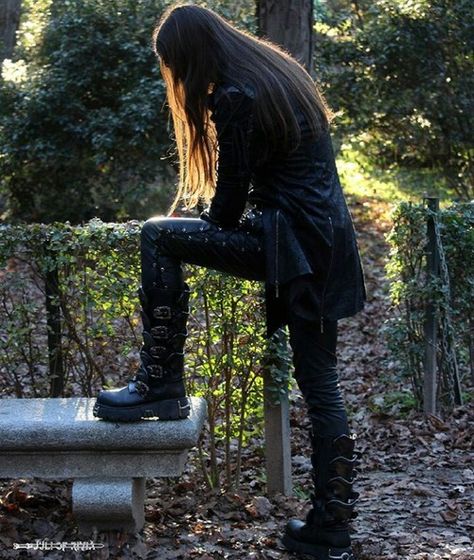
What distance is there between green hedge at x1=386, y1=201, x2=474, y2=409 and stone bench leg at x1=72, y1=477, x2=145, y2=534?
317 centimetres

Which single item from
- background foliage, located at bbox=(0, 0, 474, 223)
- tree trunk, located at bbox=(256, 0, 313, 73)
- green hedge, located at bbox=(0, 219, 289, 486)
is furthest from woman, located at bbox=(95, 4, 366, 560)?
background foliage, located at bbox=(0, 0, 474, 223)

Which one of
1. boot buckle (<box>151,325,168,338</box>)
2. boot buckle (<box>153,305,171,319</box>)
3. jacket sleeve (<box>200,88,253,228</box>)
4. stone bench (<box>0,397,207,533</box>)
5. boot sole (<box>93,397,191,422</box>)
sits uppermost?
jacket sleeve (<box>200,88,253,228</box>)

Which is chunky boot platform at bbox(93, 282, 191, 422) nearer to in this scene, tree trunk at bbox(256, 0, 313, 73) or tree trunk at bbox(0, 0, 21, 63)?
tree trunk at bbox(256, 0, 313, 73)

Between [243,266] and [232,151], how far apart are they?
0.48m

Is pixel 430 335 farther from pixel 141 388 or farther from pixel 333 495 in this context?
pixel 141 388

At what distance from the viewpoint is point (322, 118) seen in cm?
371

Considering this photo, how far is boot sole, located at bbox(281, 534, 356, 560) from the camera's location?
3.87m

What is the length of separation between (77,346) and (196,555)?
4.92ft

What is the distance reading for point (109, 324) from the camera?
4.96m

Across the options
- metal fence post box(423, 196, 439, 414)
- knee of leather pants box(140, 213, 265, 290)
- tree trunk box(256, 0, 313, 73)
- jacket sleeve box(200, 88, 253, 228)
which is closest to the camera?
jacket sleeve box(200, 88, 253, 228)

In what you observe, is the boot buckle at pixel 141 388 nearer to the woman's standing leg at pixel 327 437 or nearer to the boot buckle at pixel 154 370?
the boot buckle at pixel 154 370

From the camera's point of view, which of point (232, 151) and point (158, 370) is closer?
point (232, 151)

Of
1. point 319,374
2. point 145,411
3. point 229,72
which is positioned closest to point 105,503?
point 145,411

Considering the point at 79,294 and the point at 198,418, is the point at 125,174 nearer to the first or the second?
the point at 79,294
